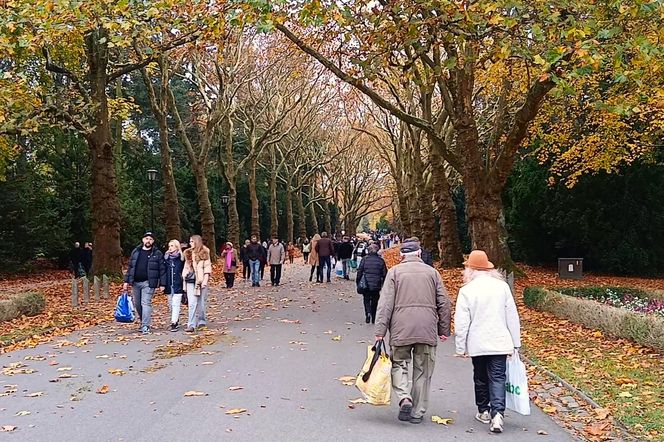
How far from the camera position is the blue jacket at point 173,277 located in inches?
537

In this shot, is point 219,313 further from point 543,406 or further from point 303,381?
point 543,406

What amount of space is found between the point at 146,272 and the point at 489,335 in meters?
8.50

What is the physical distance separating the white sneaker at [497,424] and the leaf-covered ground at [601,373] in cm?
83

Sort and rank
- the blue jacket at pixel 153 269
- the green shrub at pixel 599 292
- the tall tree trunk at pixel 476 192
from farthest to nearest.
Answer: the tall tree trunk at pixel 476 192 < the green shrub at pixel 599 292 < the blue jacket at pixel 153 269

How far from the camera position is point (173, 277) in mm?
13672

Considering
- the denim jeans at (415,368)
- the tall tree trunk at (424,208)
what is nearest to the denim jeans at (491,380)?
the denim jeans at (415,368)

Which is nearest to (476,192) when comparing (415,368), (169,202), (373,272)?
(373,272)

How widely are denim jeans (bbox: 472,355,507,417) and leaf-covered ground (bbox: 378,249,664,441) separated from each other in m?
0.89

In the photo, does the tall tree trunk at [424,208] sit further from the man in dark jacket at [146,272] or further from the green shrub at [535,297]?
the man in dark jacket at [146,272]

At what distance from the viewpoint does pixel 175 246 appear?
13734 mm

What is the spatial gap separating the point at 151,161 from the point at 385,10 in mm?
38102

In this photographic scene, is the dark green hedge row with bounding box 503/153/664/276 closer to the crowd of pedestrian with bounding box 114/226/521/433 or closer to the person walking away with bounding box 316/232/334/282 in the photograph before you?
the person walking away with bounding box 316/232/334/282

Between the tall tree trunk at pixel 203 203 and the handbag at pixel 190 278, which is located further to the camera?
the tall tree trunk at pixel 203 203

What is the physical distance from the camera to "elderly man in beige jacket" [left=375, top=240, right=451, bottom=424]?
708cm
